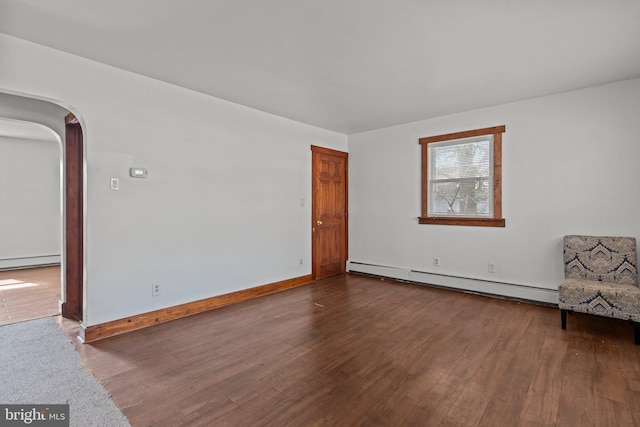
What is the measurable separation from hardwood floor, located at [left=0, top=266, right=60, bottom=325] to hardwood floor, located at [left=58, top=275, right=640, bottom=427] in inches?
32.7

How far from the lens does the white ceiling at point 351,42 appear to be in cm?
222

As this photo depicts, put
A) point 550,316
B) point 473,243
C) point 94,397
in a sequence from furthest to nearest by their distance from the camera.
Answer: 1. point 473,243
2. point 550,316
3. point 94,397

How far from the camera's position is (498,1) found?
214cm

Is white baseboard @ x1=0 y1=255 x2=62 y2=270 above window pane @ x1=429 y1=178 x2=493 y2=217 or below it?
below

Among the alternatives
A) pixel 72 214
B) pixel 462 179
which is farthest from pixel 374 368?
pixel 72 214

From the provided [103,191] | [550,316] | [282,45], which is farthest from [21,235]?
[550,316]

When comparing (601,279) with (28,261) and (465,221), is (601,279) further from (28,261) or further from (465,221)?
(28,261)

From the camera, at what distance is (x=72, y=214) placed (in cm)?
363

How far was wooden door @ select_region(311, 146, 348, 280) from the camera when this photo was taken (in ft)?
18.0

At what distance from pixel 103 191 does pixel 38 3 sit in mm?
1568

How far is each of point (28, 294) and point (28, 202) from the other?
299 centimetres

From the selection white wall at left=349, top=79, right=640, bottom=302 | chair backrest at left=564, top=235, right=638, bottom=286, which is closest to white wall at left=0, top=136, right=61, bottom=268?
white wall at left=349, top=79, right=640, bottom=302

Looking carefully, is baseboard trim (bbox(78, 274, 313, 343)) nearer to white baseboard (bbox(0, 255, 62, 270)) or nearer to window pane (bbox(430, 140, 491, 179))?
window pane (bbox(430, 140, 491, 179))

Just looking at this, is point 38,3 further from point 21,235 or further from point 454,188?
point 21,235
